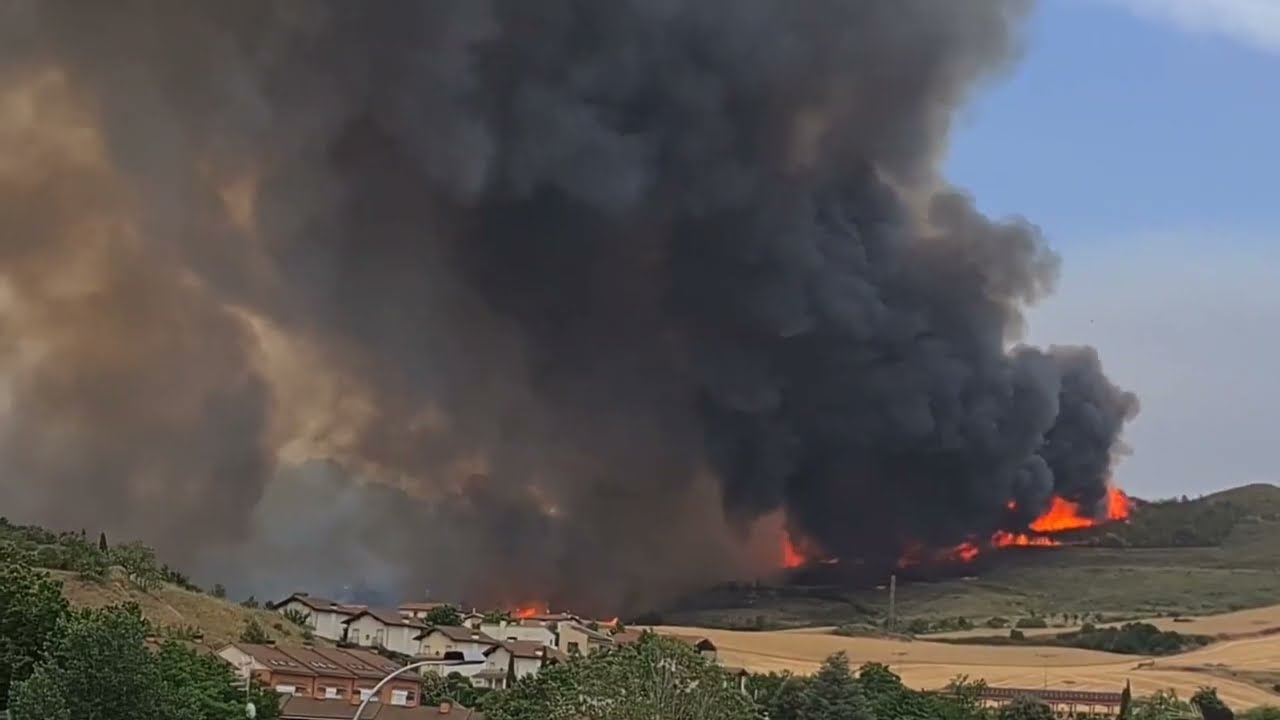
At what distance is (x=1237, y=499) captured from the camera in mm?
190125

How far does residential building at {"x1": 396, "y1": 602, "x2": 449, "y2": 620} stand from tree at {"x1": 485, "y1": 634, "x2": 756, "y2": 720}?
46.1 m

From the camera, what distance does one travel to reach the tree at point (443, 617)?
8650cm

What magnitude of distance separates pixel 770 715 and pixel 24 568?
2987 centimetres

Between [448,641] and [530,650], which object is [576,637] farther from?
[448,641]

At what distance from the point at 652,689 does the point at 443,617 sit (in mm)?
48035

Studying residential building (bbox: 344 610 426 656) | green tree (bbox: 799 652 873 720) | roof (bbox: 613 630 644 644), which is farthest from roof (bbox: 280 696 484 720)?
roof (bbox: 613 630 644 644)

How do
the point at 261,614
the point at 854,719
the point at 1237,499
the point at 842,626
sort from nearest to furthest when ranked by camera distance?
the point at 854,719
the point at 261,614
the point at 842,626
the point at 1237,499

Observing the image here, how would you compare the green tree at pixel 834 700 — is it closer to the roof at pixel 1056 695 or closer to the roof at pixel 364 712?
the roof at pixel 364 712

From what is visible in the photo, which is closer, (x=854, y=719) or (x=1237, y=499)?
(x=854, y=719)

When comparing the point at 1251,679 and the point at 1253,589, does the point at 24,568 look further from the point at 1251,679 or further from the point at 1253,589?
the point at 1253,589

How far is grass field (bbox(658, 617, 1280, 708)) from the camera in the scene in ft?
282

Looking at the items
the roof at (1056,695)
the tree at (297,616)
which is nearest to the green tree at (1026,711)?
the roof at (1056,695)

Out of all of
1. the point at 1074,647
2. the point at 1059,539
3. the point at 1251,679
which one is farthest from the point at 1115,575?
the point at 1251,679

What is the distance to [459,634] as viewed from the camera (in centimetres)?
7950
